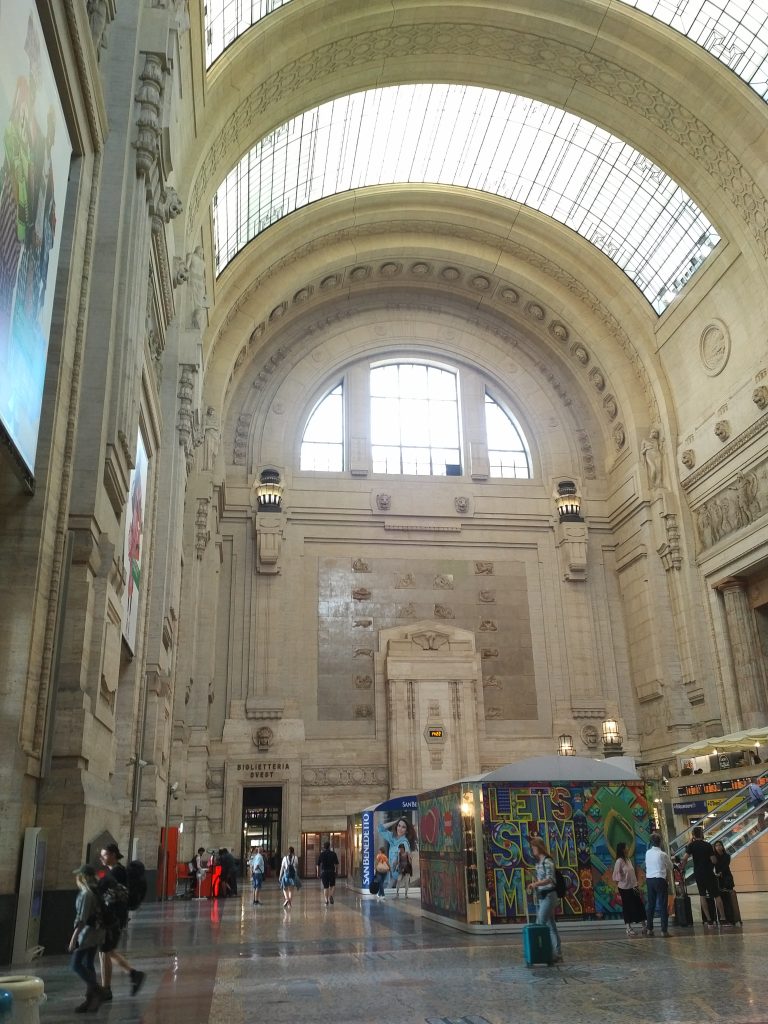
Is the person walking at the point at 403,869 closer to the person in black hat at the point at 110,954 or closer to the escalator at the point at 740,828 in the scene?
the escalator at the point at 740,828

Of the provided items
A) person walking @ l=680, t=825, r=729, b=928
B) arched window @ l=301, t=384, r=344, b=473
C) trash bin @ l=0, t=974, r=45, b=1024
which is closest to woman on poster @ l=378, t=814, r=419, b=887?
person walking @ l=680, t=825, r=729, b=928

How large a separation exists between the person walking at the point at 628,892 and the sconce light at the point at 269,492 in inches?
738

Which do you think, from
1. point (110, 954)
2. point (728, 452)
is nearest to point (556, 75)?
point (728, 452)

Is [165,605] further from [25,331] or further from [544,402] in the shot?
[544,402]

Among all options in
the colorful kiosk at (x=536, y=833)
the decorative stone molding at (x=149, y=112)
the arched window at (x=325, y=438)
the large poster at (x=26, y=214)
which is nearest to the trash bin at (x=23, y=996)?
the large poster at (x=26, y=214)

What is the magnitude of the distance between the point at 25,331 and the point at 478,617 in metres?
22.0

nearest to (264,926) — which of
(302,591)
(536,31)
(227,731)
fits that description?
(227,731)

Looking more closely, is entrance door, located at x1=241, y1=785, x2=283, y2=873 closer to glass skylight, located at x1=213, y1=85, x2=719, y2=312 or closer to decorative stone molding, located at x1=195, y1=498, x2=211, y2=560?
decorative stone molding, located at x1=195, y1=498, x2=211, y2=560

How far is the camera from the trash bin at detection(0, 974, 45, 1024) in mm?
3812

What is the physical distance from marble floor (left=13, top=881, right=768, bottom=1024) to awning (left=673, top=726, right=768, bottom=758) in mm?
7721

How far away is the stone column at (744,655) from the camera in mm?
23016

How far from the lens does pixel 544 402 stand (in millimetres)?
31766

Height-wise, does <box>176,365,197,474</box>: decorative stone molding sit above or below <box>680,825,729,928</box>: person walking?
above

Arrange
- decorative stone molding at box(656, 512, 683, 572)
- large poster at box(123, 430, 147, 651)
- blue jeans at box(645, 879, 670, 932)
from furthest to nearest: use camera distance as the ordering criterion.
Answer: decorative stone molding at box(656, 512, 683, 572) < large poster at box(123, 430, 147, 651) < blue jeans at box(645, 879, 670, 932)
